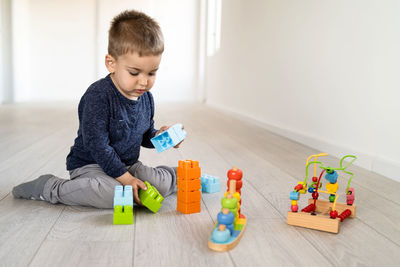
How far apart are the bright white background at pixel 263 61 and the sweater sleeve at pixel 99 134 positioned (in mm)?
1143

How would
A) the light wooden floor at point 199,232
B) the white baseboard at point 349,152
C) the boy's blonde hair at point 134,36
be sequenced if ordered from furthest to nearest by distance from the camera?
1. the white baseboard at point 349,152
2. the boy's blonde hair at point 134,36
3. the light wooden floor at point 199,232

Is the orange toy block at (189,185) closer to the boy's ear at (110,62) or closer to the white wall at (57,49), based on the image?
the boy's ear at (110,62)

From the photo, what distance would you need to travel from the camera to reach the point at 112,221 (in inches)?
44.4

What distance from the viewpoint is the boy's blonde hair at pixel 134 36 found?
117 cm

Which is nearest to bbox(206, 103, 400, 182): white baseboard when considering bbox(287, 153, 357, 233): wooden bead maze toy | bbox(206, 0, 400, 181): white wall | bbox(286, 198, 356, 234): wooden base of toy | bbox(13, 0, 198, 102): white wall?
bbox(206, 0, 400, 181): white wall

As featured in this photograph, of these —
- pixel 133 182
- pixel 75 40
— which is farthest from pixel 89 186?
pixel 75 40

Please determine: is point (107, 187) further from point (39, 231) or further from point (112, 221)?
point (39, 231)

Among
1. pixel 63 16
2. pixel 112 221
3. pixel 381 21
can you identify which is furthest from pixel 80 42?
pixel 112 221

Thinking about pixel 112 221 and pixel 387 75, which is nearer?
pixel 112 221

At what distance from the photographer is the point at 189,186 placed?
3.87 ft

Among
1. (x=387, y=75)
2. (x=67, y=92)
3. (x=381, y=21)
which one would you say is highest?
(x=381, y=21)

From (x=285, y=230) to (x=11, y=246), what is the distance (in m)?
0.66

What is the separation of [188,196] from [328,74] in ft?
4.63

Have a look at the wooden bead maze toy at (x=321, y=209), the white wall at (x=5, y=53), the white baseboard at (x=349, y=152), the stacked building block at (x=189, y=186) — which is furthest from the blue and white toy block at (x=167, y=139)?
the white wall at (x=5, y=53)
